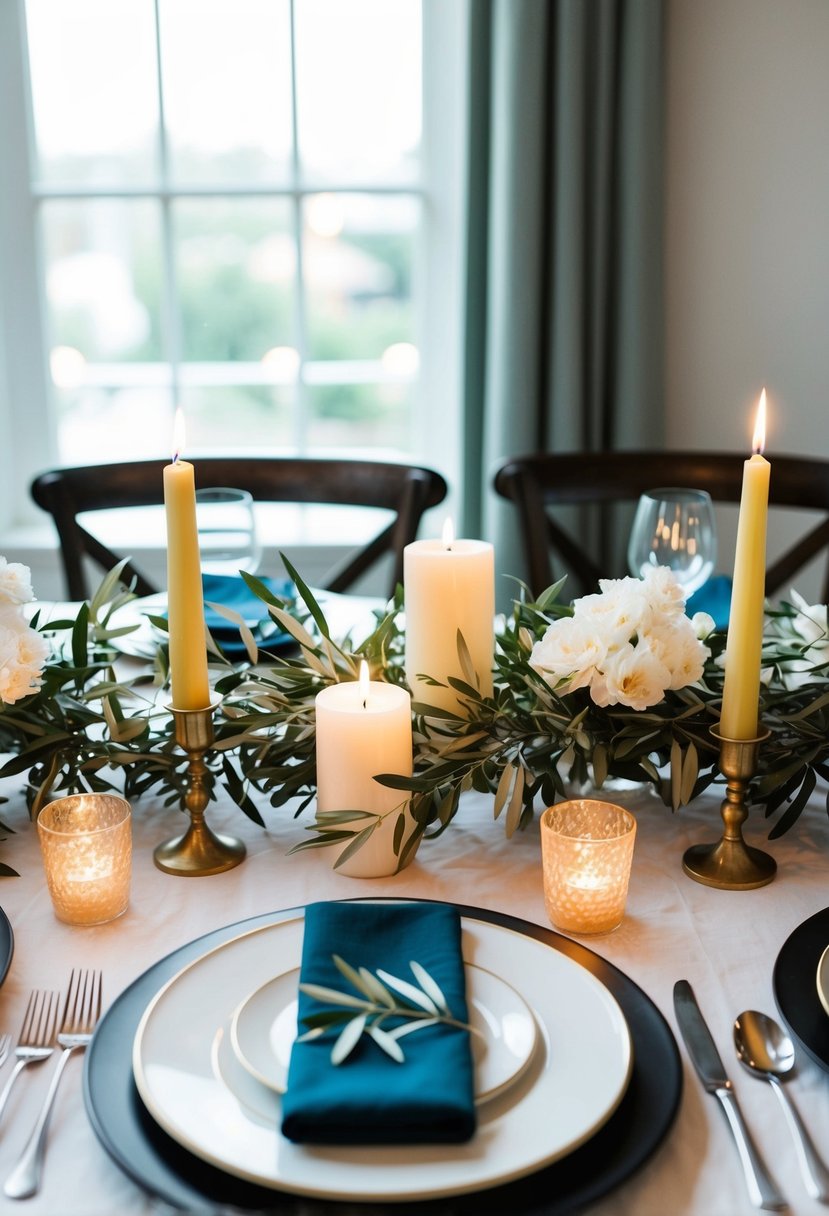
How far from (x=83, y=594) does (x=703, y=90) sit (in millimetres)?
1663

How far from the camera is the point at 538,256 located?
238cm

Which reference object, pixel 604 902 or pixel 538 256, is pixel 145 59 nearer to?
pixel 538 256

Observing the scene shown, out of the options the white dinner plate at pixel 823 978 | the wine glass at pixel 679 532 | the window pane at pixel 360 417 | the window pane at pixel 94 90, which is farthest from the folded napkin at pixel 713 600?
the window pane at pixel 94 90

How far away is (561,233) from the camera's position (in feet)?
7.79

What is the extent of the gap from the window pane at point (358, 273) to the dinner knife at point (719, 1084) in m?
2.19

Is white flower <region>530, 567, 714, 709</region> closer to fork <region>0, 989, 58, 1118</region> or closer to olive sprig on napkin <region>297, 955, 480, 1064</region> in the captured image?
olive sprig on napkin <region>297, 955, 480, 1064</region>

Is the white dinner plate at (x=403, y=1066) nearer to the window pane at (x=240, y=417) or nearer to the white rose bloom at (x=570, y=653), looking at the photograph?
the white rose bloom at (x=570, y=653)

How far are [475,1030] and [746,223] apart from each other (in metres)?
2.24

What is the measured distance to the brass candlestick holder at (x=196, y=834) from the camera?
0.91 metres

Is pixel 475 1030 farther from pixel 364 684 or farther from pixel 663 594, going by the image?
pixel 663 594

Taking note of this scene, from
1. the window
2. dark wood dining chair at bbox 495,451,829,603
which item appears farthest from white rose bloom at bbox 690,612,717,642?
the window

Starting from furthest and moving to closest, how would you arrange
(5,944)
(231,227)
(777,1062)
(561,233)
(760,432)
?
1. (231,227)
2. (561,233)
3. (760,432)
4. (5,944)
5. (777,1062)

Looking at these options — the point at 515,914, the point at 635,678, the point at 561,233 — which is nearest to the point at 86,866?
the point at 515,914

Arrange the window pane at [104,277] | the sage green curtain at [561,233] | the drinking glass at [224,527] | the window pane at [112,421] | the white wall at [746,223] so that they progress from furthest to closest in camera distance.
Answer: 1. the window pane at [112,421]
2. the window pane at [104,277]
3. the white wall at [746,223]
4. the sage green curtain at [561,233]
5. the drinking glass at [224,527]
